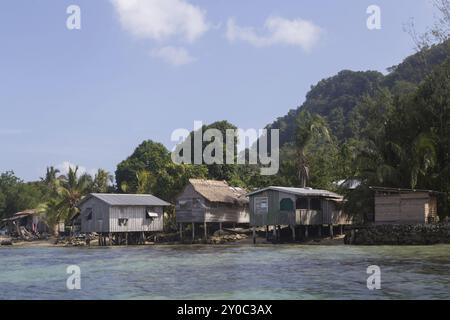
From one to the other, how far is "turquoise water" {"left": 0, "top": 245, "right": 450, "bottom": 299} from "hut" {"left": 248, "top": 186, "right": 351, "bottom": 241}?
961 cm

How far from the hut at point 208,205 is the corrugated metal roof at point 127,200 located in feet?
6.92

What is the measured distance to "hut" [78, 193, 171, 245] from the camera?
4350cm

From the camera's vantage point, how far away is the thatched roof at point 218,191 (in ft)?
145

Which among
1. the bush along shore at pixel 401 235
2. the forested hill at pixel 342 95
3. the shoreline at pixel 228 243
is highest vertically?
the forested hill at pixel 342 95

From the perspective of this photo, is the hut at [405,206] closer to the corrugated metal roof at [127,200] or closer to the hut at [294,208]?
the hut at [294,208]

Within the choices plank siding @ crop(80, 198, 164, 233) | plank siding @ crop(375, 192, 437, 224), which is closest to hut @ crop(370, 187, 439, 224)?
plank siding @ crop(375, 192, 437, 224)

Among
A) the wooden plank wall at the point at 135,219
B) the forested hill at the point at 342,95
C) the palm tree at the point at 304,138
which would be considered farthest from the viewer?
the forested hill at the point at 342,95

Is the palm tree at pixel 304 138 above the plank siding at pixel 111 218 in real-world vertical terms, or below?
above

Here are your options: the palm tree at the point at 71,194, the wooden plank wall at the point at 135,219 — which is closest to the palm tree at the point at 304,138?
the wooden plank wall at the point at 135,219

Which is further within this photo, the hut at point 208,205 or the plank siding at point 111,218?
the hut at point 208,205

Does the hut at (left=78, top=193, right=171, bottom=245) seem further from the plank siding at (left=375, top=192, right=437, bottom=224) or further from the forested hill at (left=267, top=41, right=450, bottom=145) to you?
the forested hill at (left=267, top=41, right=450, bottom=145)

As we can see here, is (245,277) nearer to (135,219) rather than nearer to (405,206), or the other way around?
(405,206)

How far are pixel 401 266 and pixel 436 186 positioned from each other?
16.9 metres

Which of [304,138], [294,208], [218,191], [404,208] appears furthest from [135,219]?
[404,208]
